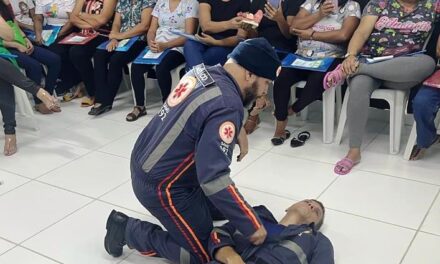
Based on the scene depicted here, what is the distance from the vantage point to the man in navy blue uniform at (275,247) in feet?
5.32

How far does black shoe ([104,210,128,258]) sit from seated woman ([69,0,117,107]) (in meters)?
2.15

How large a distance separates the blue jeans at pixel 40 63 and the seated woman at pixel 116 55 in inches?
13.6

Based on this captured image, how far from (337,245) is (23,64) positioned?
9.17 ft

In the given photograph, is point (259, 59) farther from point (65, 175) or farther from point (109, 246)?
point (65, 175)

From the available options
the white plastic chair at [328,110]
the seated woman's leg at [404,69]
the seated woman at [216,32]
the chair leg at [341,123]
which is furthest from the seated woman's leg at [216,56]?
the seated woman's leg at [404,69]

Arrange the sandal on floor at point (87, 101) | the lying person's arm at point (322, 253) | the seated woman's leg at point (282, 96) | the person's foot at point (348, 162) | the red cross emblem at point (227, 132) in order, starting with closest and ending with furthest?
the red cross emblem at point (227, 132) → the lying person's arm at point (322, 253) → the person's foot at point (348, 162) → the seated woman's leg at point (282, 96) → the sandal on floor at point (87, 101)

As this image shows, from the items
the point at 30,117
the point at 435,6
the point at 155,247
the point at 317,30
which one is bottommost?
the point at 30,117

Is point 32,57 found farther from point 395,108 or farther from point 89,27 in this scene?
point 395,108

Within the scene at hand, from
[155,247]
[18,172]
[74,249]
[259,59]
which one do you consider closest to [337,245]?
[155,247]

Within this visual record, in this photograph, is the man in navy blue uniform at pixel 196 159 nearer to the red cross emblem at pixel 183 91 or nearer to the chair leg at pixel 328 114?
the red cross emblem at pixel 183 91

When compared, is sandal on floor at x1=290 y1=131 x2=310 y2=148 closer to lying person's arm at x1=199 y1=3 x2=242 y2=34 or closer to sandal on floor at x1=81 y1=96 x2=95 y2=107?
lying person's arm at x1=199 y1=3 x2=242 y2=34

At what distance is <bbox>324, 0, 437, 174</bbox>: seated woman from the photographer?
8.45 feet

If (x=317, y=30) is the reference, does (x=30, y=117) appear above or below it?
below

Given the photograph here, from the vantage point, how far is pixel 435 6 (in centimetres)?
262
